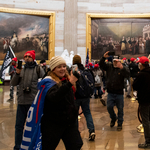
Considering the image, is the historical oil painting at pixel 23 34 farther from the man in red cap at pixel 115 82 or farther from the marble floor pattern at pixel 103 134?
the man in red cap at pixel 115 82

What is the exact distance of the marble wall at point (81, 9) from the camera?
1302cm

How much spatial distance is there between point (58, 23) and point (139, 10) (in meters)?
5.95

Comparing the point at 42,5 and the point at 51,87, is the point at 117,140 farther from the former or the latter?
the point at 42,5

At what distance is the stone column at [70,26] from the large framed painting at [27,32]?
2.96 feet

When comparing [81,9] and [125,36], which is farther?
[125,36]

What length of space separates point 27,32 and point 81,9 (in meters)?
4.12

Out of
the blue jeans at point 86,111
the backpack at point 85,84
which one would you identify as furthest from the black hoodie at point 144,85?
the blue jeans at point 86,111

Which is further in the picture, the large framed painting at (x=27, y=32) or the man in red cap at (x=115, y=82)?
the large framed painting at (x=27, y=32)

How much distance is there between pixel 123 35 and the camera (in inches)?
543

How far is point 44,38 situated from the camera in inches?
524

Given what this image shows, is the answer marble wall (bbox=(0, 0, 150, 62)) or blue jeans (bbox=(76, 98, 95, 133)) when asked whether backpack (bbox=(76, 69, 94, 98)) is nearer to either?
blue jeans (bbox=(76, 98, 95, 133))

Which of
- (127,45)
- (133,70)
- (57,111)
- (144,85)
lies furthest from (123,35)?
(57,111)

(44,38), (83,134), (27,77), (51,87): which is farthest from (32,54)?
(44,38)

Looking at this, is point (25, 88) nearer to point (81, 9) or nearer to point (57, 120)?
point (57, 120)
